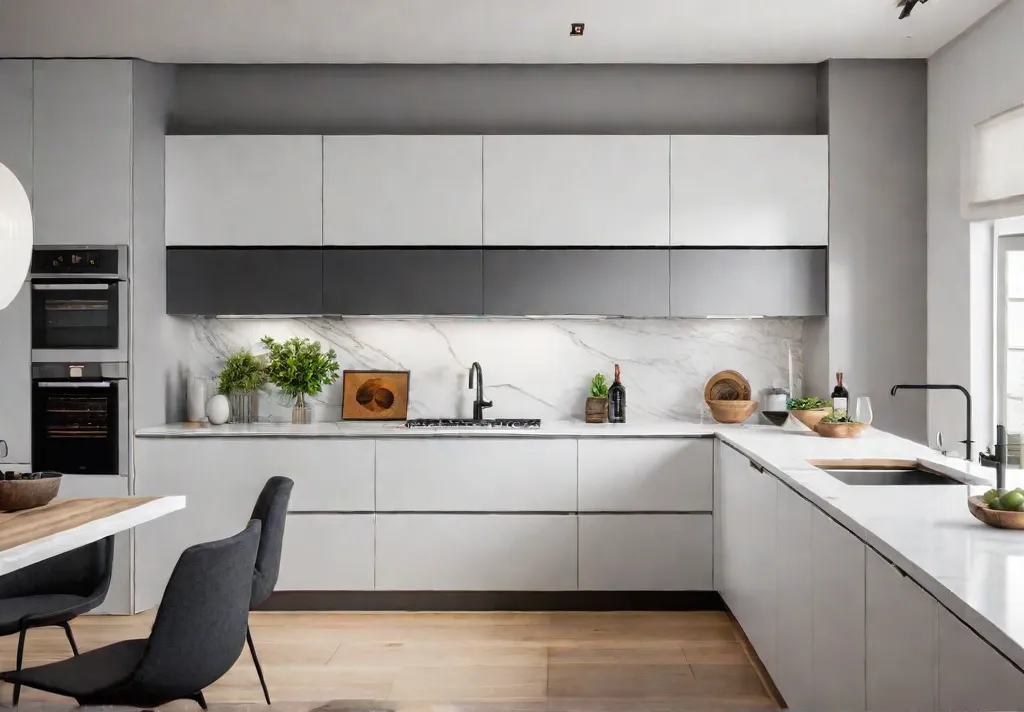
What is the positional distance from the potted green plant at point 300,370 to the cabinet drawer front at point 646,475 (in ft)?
4.62

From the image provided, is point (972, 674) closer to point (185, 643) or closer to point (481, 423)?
point (185, 643)

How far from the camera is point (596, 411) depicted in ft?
14.3

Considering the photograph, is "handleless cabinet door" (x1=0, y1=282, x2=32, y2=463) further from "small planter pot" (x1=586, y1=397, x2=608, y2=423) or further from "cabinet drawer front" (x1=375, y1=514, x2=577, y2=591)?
"small planter pot" (x1=586, y1=397, x2=608, y2=423)

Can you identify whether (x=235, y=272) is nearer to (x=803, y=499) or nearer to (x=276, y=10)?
(x=276, y=10)

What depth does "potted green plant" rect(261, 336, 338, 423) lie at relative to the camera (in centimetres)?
428

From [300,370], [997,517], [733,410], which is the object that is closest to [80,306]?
[300,370]

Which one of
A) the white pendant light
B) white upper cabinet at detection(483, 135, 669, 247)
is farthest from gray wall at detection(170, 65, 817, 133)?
the white pendant light

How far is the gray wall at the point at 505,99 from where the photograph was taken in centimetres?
436

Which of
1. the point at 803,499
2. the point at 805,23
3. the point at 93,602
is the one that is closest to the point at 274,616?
the point at 93,602

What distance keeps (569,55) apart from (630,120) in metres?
0.48

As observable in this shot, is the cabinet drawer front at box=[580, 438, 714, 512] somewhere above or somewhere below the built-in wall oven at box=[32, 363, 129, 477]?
below

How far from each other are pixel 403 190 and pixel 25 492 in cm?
221

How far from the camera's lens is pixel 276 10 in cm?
355

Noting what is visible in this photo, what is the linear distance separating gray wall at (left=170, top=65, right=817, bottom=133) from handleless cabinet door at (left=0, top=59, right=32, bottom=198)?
683 mm
